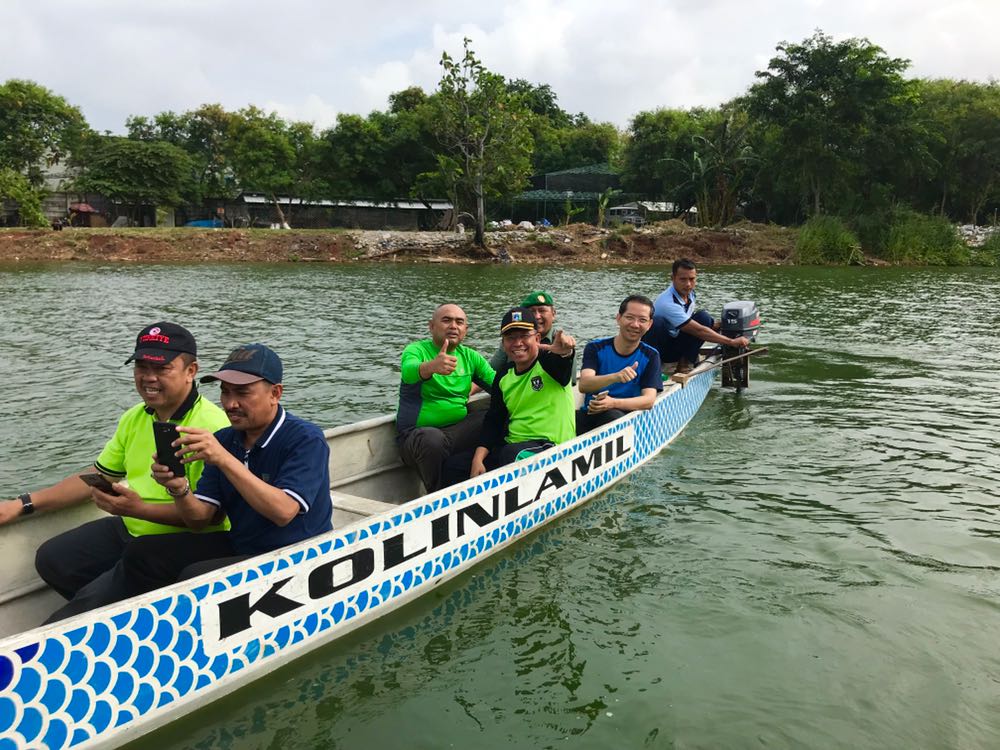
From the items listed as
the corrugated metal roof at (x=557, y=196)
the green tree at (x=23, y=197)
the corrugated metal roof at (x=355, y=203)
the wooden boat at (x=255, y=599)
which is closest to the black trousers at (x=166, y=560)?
the wooden boat at (x=255, y=599)

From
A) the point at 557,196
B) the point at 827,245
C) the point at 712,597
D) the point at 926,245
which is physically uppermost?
the point at 557,196

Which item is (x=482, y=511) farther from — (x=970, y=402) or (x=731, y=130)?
(x=731, y=130)

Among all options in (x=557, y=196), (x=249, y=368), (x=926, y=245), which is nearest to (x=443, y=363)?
(x=249, y=368)

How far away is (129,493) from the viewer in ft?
→ 13.5

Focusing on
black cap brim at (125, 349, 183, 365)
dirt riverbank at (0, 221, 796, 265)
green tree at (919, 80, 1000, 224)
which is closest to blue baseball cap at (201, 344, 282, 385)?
black cap brim at (125, 349, 183, 365)

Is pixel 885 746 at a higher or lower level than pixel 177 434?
lower

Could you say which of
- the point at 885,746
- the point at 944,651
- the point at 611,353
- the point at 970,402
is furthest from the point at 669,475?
the point at 970,402

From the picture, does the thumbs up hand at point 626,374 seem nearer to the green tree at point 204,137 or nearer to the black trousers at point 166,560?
the black trousers at point 166,560

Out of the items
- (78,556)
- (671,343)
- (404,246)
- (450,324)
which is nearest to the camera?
(78,556)

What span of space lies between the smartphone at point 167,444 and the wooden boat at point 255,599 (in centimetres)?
61

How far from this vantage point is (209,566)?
414 centimetres

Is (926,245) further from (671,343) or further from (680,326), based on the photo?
(680,326)

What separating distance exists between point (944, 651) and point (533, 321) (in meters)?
3.61

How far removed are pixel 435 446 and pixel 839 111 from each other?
152 ft
